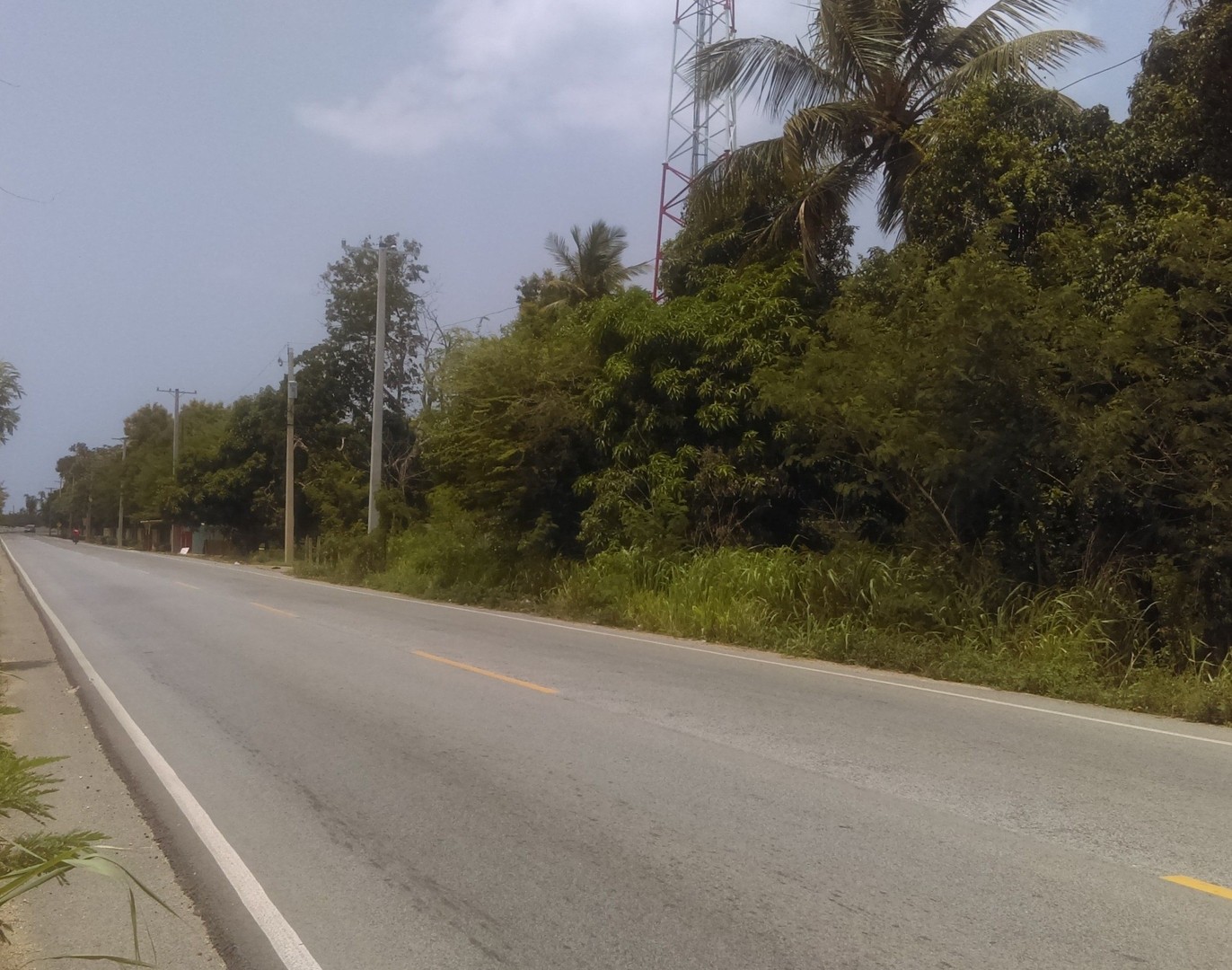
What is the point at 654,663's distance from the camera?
13250 mm

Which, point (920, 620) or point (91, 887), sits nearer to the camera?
point (91, 887)

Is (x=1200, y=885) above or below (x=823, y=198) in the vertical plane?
below

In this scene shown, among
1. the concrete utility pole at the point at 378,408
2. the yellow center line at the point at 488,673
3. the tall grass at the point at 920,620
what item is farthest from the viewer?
the concrete utility pole at the point at 378,408

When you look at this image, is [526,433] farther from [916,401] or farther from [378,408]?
[916,401]

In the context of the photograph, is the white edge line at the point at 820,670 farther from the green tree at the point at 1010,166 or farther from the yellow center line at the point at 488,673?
the green tree at the point at 1010,166

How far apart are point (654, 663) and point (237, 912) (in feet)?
27.7

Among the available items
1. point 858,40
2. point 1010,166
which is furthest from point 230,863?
point 858,40

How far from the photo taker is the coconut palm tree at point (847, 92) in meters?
18.6

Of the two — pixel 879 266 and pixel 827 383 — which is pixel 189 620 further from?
pixel 879 266

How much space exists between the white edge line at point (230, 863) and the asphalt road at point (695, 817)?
7cm

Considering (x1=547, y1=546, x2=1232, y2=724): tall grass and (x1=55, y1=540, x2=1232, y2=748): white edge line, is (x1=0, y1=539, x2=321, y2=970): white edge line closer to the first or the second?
(x1=55, y1=540, x2=1232, y2=748): white edge line

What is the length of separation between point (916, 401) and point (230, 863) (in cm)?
1122

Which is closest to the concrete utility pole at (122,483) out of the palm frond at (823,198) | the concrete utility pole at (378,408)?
the concrete utility pole at (378,408)

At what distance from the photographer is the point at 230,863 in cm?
582
